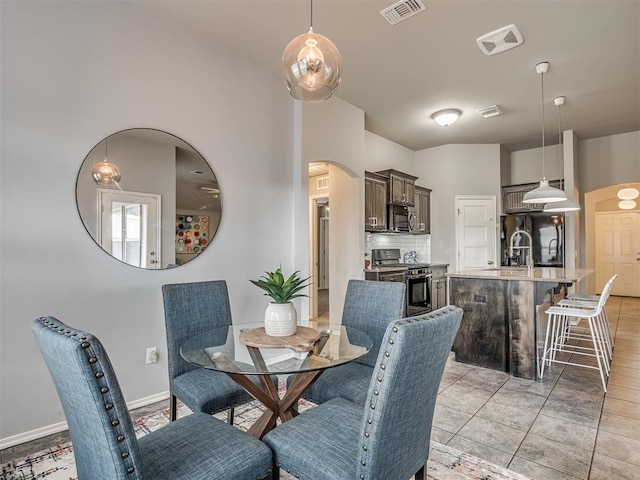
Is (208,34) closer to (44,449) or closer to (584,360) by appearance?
(44,449)

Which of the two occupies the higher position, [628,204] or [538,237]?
[628,204]

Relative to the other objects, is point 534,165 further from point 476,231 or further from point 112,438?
point 112,438

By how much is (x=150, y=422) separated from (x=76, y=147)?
1.97m

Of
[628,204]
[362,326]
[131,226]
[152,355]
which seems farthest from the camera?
[628,204]

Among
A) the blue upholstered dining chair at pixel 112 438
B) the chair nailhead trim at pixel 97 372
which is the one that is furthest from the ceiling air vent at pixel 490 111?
the chair nailhead trim at pixel 97 372

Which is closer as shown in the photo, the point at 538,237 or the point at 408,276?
the point at 408,276

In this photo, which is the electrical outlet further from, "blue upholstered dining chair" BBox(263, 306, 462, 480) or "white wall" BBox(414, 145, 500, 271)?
"white wall" BBox(414, 145, 500, 271)

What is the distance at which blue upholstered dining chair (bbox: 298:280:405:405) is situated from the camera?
76.7 inches

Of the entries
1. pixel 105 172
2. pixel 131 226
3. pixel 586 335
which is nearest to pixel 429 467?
pixel 131 226

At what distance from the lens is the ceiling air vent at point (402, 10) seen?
272 centimetres

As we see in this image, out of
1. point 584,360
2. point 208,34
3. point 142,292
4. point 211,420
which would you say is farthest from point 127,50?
point 584,360

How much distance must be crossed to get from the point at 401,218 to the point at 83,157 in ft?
14.9

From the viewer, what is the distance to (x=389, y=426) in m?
1.15

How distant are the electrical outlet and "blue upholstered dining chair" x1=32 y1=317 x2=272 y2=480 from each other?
160 centimetres
